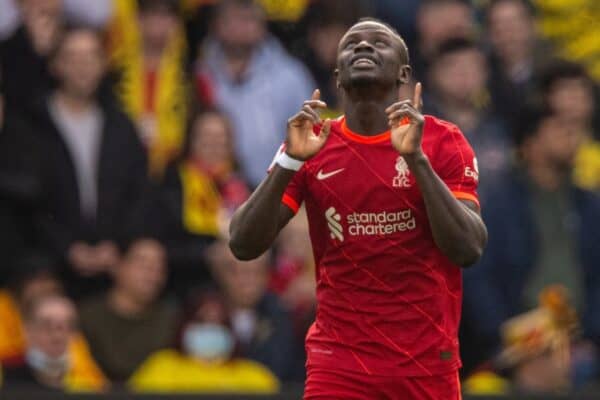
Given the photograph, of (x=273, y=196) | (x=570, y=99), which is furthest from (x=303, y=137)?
(x=570, y=99)

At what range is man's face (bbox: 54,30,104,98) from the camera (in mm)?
11312

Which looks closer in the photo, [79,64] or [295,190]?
[295,190]

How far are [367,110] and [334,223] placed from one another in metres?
0.48

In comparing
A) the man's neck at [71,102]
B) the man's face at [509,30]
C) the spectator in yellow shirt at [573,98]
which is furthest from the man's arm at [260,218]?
the man's face at [509,30]

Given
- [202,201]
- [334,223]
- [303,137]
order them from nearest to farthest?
[303,137]
[334,223]
[202,201]

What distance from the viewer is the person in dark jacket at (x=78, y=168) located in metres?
11.1

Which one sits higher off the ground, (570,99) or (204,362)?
(570,99)

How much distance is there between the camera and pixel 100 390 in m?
10.5

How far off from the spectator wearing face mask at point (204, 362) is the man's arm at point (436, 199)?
4.34 m

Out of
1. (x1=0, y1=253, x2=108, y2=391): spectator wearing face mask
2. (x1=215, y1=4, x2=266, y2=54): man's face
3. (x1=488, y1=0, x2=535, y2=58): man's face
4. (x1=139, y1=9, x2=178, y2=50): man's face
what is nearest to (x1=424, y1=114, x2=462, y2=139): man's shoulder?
(x1=0, y1=253, x2=108, y2=391): spectator wearing face mask

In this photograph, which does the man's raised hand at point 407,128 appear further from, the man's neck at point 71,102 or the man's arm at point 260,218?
the man's neck at point 71,102

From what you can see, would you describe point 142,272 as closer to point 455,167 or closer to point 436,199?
point 455,167

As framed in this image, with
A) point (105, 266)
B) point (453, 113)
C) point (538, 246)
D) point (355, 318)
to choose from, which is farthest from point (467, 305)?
point (355, 318)

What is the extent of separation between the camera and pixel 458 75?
12445 millimetres
